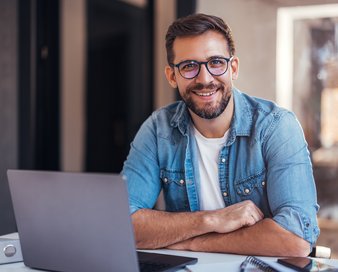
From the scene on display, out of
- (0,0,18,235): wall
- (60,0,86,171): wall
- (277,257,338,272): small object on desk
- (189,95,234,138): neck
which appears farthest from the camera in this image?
(60,0,86,171): wall

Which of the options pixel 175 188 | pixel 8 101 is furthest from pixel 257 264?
pixel 8 101

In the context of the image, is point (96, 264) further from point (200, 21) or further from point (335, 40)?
point (335, 40)

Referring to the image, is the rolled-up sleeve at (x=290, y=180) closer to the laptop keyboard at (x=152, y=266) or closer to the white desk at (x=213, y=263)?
the white desk at (x=213, y=263)

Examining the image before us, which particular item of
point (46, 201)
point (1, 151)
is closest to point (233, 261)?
point (46, 201)

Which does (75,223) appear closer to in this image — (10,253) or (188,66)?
(10,253)

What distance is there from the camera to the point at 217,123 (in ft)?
6.18

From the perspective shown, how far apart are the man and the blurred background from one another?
2.14 ft

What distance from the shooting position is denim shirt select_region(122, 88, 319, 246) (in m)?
1.68

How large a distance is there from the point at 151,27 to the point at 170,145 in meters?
2.00

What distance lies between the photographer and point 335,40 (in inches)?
114

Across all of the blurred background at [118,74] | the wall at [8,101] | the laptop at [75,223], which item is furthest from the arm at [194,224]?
the wall at [8,101]

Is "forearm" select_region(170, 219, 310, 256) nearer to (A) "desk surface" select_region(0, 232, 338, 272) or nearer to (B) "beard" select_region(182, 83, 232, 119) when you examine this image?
(A) "desk surface" select_region(0, 232, 338, 272)

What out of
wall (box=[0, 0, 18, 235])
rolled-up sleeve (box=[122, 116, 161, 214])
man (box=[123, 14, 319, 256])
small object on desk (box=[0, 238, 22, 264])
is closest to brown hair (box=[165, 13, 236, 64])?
man (box=[123, 14, 319, 256])

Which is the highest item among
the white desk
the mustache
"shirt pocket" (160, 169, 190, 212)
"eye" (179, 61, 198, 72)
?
"eye" (179, 61, 198, 72)
